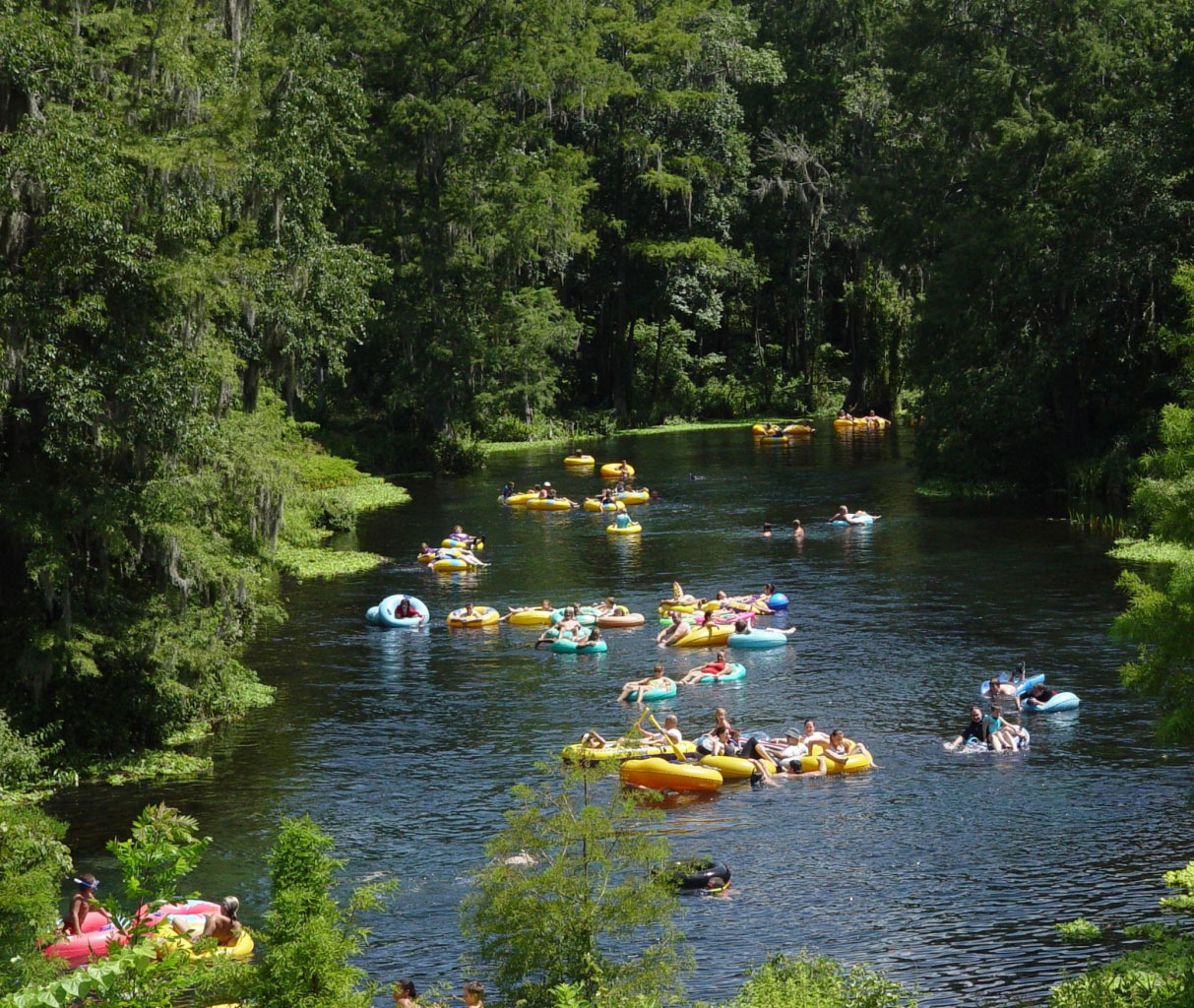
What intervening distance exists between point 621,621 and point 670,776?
10821 mm

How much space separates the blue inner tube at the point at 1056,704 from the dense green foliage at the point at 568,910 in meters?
14.7

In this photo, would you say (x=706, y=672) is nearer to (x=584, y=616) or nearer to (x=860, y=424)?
(x=584, y=616)

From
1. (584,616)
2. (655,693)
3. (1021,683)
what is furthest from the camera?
(584,616)

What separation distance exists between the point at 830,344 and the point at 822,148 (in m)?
10.9

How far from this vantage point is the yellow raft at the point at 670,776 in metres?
24.2

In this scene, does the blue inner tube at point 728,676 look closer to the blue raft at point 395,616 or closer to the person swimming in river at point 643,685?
the person swimming in river at point 643,685

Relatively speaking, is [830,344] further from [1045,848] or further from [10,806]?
[10,806]

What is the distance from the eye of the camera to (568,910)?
13039 mm

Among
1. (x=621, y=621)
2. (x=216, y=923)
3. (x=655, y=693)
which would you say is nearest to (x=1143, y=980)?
(x=216, y=923)

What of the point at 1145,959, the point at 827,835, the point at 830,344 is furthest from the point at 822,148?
the point at 1145,959

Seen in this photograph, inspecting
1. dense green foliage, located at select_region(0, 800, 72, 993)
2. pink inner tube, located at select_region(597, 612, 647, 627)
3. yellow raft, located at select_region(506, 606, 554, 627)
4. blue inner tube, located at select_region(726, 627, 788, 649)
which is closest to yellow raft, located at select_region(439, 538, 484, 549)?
yellow raft, located at select_region(506, 606, 554, 627)

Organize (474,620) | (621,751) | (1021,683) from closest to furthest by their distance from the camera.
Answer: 1. (621,751)
2. (1021,683)
3. (474,620)

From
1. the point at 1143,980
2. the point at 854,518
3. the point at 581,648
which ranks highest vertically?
the point at 854,518

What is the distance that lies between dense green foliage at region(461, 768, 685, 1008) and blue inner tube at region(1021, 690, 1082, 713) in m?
14.7
